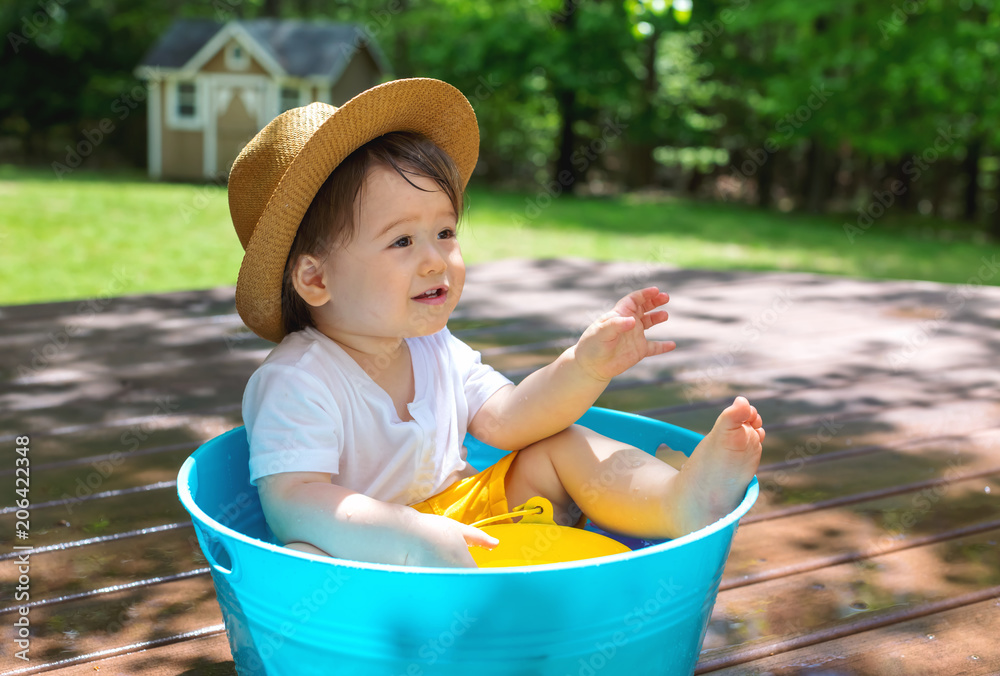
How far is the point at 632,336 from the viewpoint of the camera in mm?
1575

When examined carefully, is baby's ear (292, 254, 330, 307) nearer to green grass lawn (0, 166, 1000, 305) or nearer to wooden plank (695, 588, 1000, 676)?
wooden plank (695, 588, 1000, 676)

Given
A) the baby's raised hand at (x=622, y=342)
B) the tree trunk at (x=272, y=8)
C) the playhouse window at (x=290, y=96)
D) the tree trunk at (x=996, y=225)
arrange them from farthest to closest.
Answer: the tree trunk at (x=272, y=8) → the playhouse window at (x=290, y=96) → the tree trunk at (x=996, y=225) → the baby's raised hand at (x=622, y=342)

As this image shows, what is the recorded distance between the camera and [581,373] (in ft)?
5.28

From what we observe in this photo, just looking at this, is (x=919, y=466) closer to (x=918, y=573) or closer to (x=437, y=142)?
(x=918, y=573)

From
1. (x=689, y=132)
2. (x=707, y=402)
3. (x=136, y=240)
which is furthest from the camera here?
(x=689, y=132)

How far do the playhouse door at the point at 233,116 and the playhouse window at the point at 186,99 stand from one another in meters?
0.60

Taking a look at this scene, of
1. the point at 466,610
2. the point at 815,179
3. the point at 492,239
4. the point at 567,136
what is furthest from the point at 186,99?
the point at 466,610

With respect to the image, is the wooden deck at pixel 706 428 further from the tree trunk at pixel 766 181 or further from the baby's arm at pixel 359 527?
the tree trunk at pixel 766 181

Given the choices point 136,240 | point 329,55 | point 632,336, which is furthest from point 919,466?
point 329,55

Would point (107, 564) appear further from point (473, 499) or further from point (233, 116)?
point (233, 116)

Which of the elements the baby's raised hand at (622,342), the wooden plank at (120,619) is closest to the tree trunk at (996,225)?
the baby's raised hand at (622,342)

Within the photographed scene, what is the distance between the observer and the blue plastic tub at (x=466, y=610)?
1.01 meters

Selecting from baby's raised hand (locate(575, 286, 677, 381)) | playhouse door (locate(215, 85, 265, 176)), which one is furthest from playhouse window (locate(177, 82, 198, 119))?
baby's raised hand (locate(575, 286, 677, 381))

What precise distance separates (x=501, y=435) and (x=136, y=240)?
22.7 ft
